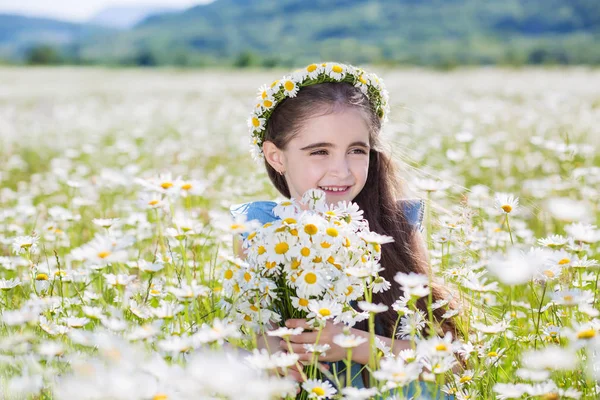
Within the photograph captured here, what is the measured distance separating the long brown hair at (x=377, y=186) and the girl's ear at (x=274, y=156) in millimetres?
32

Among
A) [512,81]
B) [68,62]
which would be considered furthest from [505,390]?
[68,62]

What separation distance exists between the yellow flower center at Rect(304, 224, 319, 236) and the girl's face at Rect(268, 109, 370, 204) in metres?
0.81

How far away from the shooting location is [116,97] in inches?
703

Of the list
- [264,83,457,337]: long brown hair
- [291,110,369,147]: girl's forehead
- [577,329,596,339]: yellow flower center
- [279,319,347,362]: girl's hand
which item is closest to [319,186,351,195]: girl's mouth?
[291,110,369,147]: girl's forehead

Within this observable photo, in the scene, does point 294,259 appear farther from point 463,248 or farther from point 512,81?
point 512,81

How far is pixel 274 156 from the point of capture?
3.06 m

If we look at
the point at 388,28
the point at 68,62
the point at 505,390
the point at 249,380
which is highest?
the point at 388,28

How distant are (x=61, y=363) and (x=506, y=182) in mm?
4730

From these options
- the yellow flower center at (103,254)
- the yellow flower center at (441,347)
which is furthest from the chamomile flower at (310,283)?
the yellow flower center at (103,254)

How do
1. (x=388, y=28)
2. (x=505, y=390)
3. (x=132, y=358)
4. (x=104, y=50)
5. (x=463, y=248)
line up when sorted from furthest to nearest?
(x=104, y=50) < (x=388, y=28) < (x=463, y=248) < (x=505, y=390) < (x=132, y=358)

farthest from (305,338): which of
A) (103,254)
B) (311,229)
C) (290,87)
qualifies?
(290,87)

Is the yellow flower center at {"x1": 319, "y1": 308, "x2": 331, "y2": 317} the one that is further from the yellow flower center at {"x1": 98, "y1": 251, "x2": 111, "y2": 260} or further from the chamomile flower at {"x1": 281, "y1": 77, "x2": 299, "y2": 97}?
the chamomile flower at {"x1": 281, "y1": 77, "x2": 299, "y2": 97}

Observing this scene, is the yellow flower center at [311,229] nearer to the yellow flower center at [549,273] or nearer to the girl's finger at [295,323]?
the girl's finger at [295,323]

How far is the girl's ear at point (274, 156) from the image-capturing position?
3029 millimetres
